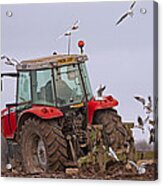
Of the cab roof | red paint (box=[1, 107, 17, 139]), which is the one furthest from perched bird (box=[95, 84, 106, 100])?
red paint (box=[1, 107, 17, 139])

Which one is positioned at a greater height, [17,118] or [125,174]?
[17,118]

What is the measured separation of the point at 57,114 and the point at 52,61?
0.18 m

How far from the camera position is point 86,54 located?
9.19ft

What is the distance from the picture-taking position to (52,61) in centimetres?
283

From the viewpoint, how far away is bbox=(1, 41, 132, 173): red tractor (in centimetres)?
280

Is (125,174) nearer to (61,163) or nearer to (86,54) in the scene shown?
(61,163)

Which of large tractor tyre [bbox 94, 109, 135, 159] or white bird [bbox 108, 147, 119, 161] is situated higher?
large tractor tyre [bbox 94, 109, 135, 159]

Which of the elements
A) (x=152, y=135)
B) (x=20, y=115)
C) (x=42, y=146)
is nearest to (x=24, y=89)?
(x=20, y=115)

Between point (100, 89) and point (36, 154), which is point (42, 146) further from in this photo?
point (100, 89)

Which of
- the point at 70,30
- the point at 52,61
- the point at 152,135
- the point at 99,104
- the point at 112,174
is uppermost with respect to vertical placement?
the point at 70,30

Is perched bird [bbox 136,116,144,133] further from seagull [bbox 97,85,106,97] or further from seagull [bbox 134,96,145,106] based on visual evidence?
seagull [bbox 97,85,106,97]

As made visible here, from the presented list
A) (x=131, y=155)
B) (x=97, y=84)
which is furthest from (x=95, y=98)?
(x=131, y=155)

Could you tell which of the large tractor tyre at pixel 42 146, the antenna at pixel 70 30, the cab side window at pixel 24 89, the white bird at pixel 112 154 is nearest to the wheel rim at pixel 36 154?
the large tractor tyre at pixel 42 146

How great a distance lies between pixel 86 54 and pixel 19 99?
0.95 feet
